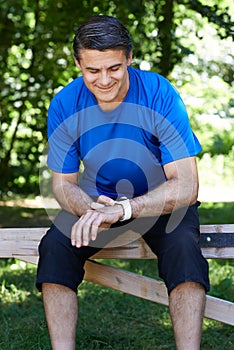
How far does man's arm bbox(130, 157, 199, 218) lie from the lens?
2.90m

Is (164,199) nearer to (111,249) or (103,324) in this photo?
(111,249)

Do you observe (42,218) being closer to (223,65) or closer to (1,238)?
(223,65)

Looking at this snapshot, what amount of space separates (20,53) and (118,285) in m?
4.69

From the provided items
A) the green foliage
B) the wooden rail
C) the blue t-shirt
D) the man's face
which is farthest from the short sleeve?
the green foliage

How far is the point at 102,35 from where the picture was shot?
2.89 metres

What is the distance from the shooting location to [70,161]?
3.12m

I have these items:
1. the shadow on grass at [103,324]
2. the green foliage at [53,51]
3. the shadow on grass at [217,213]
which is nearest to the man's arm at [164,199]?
the shadow on grass at [103,324]

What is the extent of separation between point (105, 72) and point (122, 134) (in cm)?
28

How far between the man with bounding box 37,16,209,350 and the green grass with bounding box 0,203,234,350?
2.44 ft

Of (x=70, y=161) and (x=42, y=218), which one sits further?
(x=42, y=218)

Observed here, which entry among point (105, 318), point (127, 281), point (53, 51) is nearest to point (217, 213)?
point (53, 51)

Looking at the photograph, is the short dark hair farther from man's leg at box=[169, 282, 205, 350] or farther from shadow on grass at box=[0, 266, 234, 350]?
shadow on grass at box=[0, 266, 234, 350]

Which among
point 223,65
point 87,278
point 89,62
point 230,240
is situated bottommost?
point 223,65

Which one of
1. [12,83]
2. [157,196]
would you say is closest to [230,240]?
[157,196]
